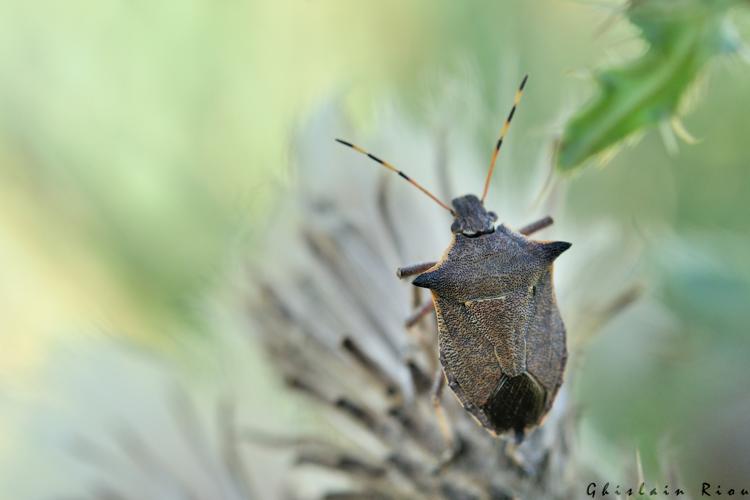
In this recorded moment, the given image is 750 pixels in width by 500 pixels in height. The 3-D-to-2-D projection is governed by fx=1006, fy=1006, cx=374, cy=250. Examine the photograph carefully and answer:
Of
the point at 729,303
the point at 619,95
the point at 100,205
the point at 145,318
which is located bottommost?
the point at 619,95

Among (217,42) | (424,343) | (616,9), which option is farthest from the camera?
(217,42)

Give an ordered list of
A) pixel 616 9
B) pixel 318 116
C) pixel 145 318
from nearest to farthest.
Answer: pixel 616 9 → pixel 318 116 → pixel 145 318

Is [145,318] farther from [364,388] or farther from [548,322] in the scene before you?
[548,322]

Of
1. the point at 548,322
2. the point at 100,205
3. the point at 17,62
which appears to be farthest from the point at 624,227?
the point at 17,62

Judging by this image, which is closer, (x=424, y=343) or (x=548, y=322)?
(x=548, y=322)

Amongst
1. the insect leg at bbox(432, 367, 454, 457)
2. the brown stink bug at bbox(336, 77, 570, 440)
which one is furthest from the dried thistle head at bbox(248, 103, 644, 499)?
the brown stink bug at bbox(336, 77, 570, 440)

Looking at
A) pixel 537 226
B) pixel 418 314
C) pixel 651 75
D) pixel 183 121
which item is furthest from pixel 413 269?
pixel 183 121

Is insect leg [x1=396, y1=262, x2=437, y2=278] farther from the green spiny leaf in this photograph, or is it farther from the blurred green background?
the blurred green background
